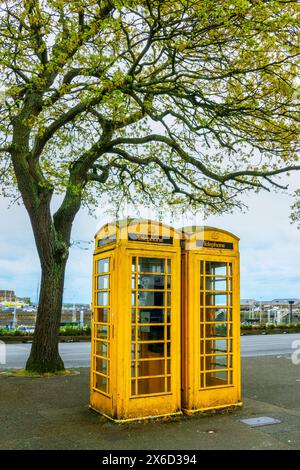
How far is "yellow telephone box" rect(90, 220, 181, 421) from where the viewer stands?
6.58m

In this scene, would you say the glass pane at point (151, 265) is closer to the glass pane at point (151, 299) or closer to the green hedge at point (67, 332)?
the glass pane at point (151, 299)

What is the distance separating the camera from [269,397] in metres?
8.57

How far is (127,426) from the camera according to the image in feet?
20.7

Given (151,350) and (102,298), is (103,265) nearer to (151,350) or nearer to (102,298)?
(102,298)

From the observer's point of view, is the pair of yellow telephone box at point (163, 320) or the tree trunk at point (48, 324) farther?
the tree trunk at point (48, 324)

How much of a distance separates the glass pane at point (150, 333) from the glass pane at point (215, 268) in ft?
3.95

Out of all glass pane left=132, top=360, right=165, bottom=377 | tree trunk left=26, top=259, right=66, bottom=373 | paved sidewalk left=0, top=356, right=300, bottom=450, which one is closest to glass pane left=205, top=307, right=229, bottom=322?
glass pane left=132, top=360, right=165, bottom=377

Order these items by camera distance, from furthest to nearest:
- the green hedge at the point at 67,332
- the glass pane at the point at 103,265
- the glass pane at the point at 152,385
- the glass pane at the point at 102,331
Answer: the green hedge at the point at 67,332, the glass pane at the point at 103,265, the glass pane at the point at 102,331, the glass pane at the point at 152,385

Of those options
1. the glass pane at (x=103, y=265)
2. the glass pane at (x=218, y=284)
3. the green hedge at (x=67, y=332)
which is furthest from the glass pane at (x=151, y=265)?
the green hedge at (x=67, y=332)

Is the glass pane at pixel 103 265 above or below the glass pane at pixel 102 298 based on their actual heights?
above

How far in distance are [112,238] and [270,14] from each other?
17.2ft

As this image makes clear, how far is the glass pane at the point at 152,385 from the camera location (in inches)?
267

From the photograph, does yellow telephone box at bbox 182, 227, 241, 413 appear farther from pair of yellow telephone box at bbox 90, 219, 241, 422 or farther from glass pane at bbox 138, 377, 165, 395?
glass pane at bbox 138, 377, 165, 395
